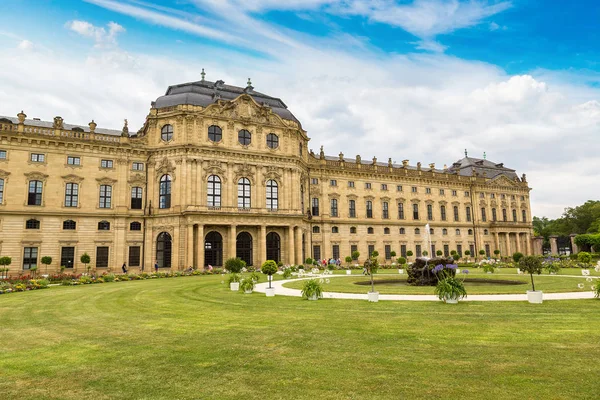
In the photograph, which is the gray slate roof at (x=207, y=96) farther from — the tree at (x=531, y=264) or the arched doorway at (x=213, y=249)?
the tree at (x=531, y=264)

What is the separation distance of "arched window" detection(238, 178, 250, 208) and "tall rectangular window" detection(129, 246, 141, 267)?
13.0 meters

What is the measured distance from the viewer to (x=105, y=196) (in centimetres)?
4425

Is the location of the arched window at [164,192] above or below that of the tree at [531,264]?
above

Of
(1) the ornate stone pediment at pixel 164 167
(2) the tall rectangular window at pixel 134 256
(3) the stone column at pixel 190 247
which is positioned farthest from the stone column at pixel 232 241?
(2) the tall rectangular window at pixel 134 256

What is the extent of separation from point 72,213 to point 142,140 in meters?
11.5

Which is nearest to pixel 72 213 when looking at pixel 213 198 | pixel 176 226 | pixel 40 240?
pixel 40 240

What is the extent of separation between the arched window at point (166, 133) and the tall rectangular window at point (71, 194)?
11076 millimetres

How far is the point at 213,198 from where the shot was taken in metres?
45.9

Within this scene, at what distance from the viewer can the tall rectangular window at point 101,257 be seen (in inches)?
1684

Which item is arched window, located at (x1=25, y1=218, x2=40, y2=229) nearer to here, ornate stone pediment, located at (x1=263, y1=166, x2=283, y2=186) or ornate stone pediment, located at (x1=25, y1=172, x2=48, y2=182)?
ornate stone pediment, located at (x1=25, y1=172, x2=48, y2=182)

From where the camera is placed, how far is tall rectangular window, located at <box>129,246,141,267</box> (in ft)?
145

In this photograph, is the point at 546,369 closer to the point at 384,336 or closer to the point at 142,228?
the point at 384,336

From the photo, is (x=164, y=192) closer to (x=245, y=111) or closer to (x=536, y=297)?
(x=245, y=111)

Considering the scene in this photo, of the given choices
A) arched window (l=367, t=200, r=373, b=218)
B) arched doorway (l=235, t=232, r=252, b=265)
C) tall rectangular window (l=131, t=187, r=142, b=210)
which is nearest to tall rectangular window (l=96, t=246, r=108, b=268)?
tall rectangular window (l=131, t=187, r=142, b=210)
